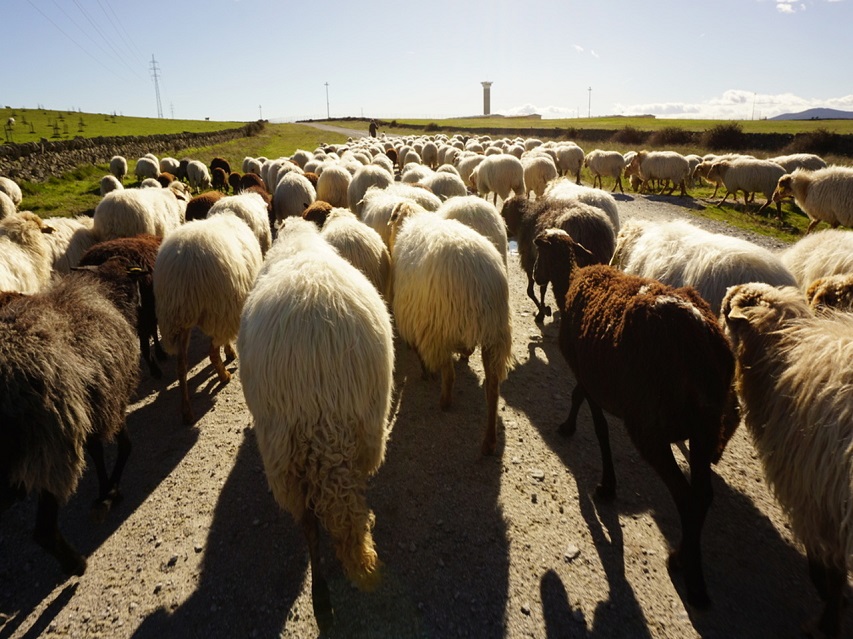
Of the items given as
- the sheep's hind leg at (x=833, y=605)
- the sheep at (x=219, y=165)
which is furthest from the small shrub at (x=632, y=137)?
the sheep's hind leg at (x=833, y=605)

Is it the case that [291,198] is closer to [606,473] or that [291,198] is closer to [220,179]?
[606,473]

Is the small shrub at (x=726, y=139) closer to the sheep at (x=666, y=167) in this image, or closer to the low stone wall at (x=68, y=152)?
the sheep at (x=666, y=167)

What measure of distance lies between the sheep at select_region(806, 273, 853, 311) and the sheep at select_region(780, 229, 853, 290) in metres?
1.19

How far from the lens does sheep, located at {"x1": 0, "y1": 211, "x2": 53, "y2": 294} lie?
538 centimetres

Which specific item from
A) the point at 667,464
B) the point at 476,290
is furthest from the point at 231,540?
the point at 667,464

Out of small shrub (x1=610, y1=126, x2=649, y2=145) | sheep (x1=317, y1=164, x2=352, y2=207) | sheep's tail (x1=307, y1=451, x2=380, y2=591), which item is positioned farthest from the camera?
small shrub (x1=610, y1=126, x2=649, y2=145)

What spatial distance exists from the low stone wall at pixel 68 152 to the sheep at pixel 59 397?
810 inches

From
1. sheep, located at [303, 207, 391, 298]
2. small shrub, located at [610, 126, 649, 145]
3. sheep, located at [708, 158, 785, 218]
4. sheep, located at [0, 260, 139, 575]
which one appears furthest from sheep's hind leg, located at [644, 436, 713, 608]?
small shrub, located at [610, 126, 649, 145]

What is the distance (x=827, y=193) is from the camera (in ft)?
33.8

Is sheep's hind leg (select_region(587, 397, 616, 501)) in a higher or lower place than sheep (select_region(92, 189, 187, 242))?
lower

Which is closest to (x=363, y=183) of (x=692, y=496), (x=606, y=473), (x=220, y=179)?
(x=606, y=473)

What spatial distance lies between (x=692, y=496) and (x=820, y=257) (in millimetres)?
3661

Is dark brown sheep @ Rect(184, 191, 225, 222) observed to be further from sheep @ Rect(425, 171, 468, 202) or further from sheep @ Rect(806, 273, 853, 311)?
sheep @ Rect(806, 273, 853, 311)

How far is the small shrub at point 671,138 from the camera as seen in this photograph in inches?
1367
